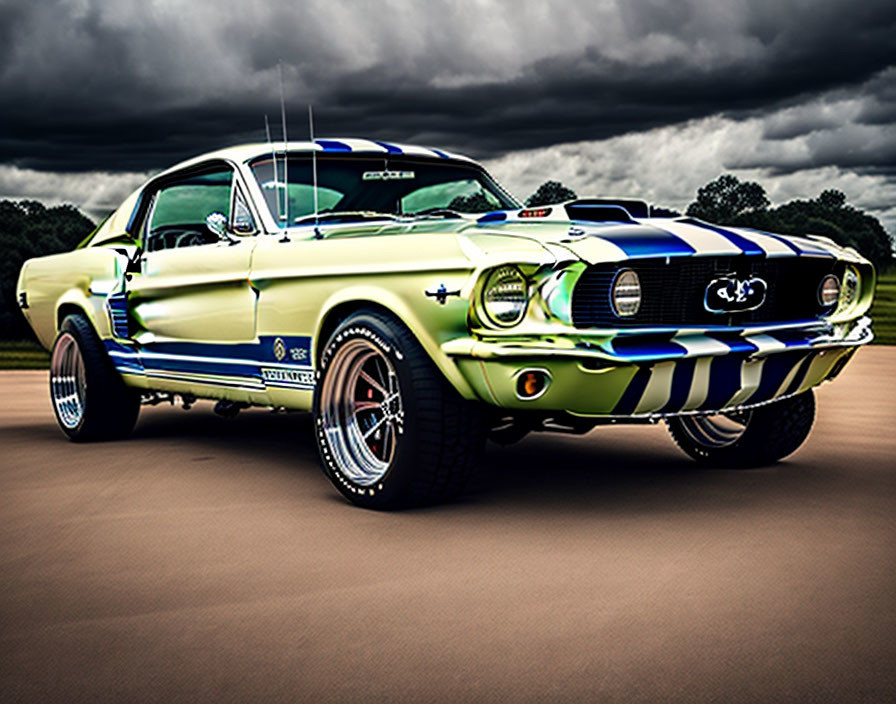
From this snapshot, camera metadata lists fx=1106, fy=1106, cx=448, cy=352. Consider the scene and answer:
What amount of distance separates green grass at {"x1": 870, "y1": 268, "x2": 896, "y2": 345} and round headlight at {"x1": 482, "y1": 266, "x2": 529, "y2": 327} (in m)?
9.07

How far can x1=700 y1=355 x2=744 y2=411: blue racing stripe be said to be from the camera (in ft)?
13.6

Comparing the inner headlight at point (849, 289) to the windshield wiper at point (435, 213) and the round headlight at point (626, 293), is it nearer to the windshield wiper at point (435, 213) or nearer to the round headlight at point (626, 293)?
the round headlight at point (626, 293)

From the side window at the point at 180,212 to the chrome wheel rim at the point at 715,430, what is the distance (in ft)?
9.21

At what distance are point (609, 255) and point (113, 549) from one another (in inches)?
80.2

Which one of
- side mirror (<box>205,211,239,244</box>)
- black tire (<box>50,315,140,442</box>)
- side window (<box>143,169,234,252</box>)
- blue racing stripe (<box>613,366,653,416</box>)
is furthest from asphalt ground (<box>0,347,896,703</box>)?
side window (<box>143,169,234,252</box>)

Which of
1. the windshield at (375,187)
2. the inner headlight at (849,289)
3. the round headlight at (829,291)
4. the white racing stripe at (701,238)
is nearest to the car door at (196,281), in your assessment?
the windshield at (375,187)

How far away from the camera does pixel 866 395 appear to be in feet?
28.5

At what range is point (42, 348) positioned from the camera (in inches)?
289

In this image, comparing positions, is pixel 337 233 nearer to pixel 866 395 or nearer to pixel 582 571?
pixel 582 571

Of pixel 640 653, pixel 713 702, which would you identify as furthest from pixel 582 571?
pixel 713 702

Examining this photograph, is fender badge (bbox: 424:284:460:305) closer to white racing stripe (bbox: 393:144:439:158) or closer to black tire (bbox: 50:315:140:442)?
white racing stripe (bbox: 393:144:439:158)

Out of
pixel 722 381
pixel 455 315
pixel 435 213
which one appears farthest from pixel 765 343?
pixel 435 213

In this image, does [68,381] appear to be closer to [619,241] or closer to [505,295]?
[505,295]

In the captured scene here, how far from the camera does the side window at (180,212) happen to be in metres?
6.20
